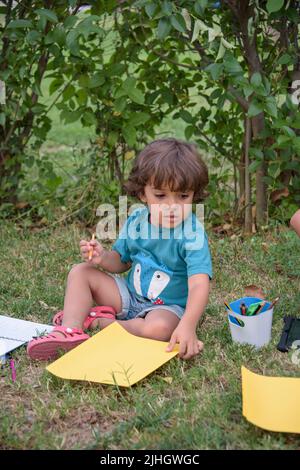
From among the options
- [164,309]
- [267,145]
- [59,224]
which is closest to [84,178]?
[59,224]

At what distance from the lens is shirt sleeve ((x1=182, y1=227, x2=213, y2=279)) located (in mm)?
2576

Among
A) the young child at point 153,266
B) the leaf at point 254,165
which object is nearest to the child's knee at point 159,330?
the young child at point 153,266

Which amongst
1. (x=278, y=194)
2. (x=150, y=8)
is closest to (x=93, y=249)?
(x=150, y=8)

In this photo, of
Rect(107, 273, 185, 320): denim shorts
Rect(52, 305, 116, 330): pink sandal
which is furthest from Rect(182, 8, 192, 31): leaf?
Rect(52, 305, 116, 330): pink sandal

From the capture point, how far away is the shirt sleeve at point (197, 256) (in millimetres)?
2576

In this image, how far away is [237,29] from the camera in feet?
11.7

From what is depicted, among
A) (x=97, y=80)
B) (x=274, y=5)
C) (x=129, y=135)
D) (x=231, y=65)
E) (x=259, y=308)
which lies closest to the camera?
(x=259, y=308)

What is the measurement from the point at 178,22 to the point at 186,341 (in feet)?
4.63

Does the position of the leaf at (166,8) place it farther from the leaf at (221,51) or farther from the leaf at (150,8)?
the leaf at (221,51)

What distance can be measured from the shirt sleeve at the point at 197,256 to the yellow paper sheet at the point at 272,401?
18.9 inches

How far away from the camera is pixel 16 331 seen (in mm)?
2658

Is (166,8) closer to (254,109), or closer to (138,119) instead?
(254,109)

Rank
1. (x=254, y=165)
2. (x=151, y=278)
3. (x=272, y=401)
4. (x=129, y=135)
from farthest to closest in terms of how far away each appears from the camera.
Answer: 1. (x=129, y=135)
2. (x=254, y=165)
3. (x=151, y=278)
4. (x=272, y=401)

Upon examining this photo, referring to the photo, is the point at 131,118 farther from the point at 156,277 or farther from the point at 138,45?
the point at 156,277
